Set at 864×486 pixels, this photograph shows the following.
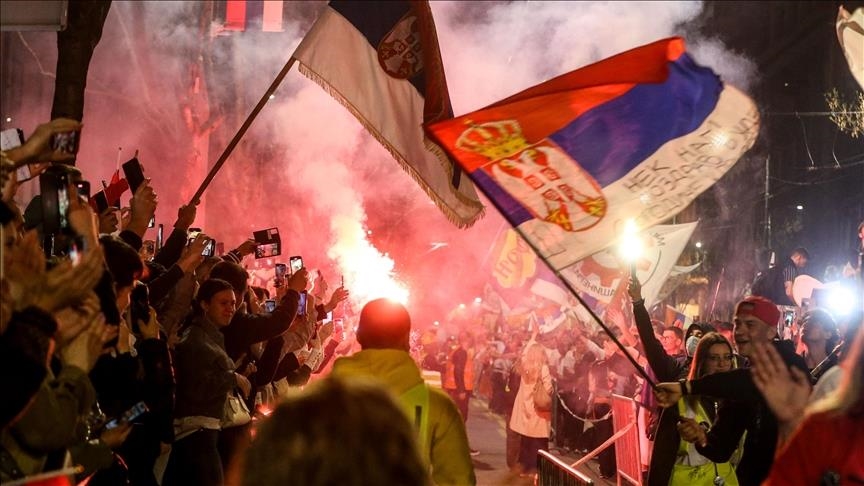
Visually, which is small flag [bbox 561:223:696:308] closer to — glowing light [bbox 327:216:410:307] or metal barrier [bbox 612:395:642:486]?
metal barrier [bbox 612:395:642:486]

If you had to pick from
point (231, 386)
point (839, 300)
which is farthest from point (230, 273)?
point (839, 300)

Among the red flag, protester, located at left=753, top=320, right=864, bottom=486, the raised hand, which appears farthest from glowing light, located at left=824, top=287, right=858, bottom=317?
protester, located at left=753, top=320, right=864, bottom=486

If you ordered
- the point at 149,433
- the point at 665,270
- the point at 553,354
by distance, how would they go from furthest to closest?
the point at 553,354 < the point at 665,270 < the point at 149,433

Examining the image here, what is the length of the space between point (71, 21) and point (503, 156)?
3.30m

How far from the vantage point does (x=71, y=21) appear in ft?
22.0

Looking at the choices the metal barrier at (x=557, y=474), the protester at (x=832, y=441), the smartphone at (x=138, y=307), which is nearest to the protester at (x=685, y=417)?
the metal barrier at (x=557, y=474)

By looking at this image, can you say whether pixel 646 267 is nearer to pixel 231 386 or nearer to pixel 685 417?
pixel 685 417

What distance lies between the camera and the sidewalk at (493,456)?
13.1 m

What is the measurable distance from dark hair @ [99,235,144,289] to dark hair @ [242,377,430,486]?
2.70m

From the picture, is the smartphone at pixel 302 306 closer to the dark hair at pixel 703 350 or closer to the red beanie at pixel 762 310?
the dark hair at pixel 703 350

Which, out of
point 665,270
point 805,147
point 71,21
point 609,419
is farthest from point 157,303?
point 805,147

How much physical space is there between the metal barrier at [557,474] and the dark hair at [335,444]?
14.2 feet

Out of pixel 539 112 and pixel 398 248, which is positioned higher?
pixel 539 112

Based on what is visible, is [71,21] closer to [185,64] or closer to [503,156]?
[503,156]
